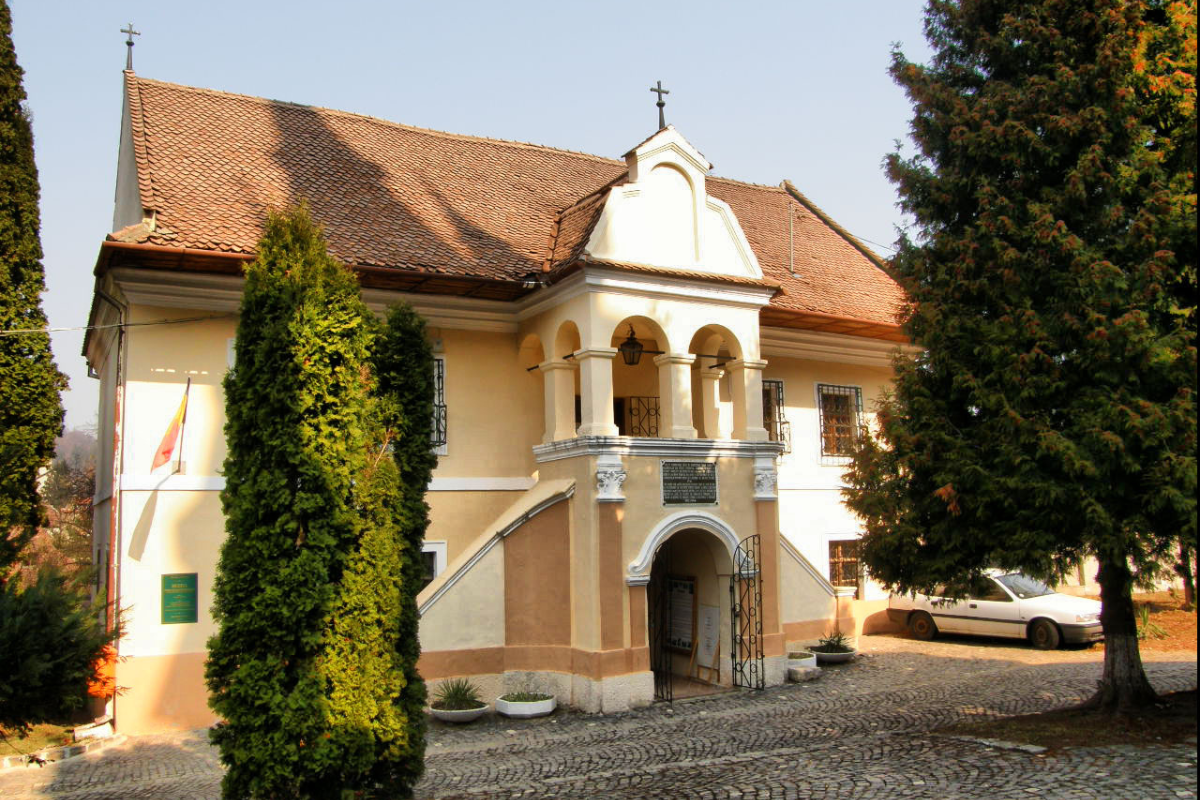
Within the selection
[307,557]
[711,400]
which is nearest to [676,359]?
[711,400]

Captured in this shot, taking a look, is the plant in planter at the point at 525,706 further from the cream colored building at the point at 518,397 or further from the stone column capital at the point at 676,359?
the stone column capital at the point at 676,359

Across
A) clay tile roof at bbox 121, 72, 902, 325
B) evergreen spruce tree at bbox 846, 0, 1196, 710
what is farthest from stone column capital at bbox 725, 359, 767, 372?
evergreen spruce tree at bbox 846, 0, 1196, 710

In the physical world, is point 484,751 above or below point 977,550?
below

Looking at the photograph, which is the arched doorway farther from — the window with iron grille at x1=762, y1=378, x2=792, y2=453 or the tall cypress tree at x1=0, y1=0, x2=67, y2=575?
the tall cypress tree at x1=0, y1=0, x2=67, y2=575

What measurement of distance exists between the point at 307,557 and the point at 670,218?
844 cm

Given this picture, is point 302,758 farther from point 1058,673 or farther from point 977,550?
point 1058,673

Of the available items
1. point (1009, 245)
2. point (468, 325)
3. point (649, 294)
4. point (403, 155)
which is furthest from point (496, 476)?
point (1009, 245)

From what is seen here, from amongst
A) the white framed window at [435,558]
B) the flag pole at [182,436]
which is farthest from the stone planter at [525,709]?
the flag pole at [182,436]

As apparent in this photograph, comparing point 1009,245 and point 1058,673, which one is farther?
point 1058,673

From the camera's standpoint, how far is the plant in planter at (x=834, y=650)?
50.0 feet

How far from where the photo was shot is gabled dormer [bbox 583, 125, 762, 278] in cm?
1369

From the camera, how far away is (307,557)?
24.7ft

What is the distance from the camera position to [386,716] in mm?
7680

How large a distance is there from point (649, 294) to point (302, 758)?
837cm
